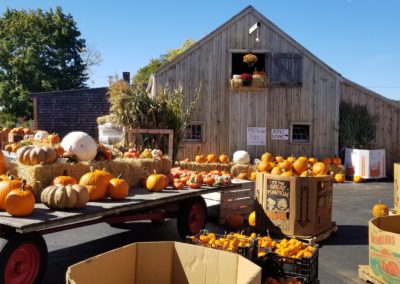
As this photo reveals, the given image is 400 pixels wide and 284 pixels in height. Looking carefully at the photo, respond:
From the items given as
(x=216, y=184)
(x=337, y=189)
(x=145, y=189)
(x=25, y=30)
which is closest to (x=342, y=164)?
(x=337, y=189)

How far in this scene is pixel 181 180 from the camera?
23.9ft

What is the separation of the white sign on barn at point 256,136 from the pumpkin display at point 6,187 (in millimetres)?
11177

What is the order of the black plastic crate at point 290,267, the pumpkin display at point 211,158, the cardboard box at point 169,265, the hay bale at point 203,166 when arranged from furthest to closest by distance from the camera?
the pumpkin display at point 211,158
the hay bale at point 203,166
the black plastic crate at point 290,267
the cardboard box at point 169,265

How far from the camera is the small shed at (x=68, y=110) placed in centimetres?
2402

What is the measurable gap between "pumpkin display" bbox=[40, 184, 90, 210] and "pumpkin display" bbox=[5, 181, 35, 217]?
342 millimetres

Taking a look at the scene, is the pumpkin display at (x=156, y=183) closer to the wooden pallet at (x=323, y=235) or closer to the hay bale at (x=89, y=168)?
the hay bale at (x=89, y=168)

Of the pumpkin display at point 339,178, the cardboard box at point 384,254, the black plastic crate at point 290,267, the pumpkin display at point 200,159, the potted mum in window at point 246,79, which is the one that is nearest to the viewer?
the black plastic crate at point 290,267

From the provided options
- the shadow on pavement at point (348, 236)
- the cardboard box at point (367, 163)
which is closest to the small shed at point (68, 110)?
the cardboard box at point (367, 163)

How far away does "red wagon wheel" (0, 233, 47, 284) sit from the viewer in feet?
13.8

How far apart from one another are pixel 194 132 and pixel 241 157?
219 cm

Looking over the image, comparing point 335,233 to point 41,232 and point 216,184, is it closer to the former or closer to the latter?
point 216,184

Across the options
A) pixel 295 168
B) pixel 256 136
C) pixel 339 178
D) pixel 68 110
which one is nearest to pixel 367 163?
pixel 339 178

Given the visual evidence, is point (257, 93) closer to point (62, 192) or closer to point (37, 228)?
point (62, 192)

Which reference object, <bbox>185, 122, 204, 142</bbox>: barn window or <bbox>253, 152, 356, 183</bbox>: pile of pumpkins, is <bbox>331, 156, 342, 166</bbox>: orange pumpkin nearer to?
<bbox>253, 152, 356, 183</bbox>: pile of pumpkins
